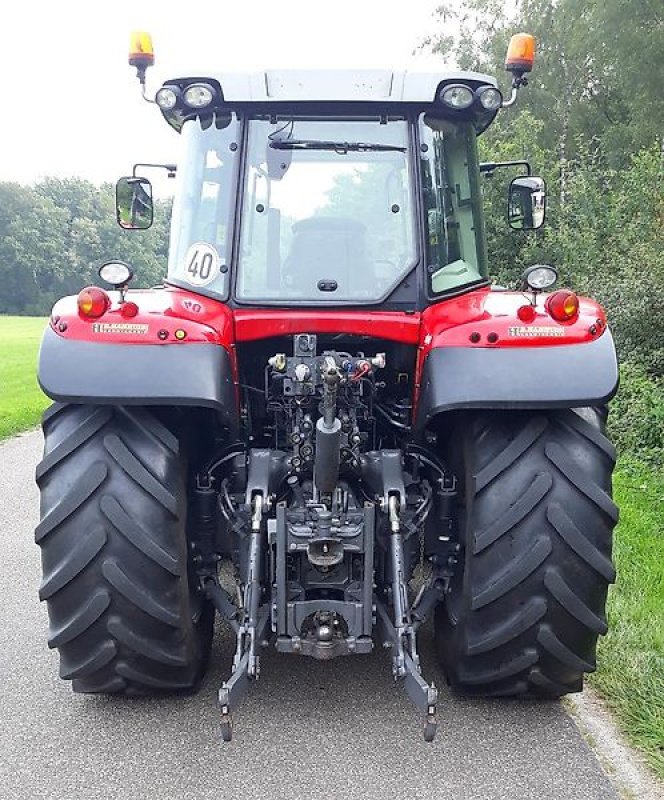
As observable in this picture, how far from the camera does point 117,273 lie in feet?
10.8

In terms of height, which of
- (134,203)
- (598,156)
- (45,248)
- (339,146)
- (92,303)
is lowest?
(92,303)

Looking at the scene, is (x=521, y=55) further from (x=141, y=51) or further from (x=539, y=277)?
(x=141, y=51)

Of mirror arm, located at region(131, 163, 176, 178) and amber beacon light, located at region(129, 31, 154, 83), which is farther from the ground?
amber beacon light, located at region(129, 31, 154, 83)

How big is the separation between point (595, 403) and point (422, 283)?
837mm

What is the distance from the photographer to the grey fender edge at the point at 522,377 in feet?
9.65

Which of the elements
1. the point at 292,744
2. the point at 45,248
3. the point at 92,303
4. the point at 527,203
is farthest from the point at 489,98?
the point at 45,248

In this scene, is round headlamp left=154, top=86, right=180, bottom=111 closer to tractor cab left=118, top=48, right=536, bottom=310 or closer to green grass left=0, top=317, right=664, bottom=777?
tractor cab left=118, top=48, right=536, bottom=310

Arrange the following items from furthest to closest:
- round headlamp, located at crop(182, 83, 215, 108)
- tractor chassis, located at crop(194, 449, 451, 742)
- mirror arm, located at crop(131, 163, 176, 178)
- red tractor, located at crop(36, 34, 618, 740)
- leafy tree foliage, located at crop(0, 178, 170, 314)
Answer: leafy tree foliage, located at crop(0, 178, 170, 314), mirror arm, located at crop(131, 163, 176, 178), round headlamp, located at crop(182, 83, 215, 108), red tractor, located at crop(36, 34, 618, 740), tractor chassis, located at crop(194, 449, 451, 742)

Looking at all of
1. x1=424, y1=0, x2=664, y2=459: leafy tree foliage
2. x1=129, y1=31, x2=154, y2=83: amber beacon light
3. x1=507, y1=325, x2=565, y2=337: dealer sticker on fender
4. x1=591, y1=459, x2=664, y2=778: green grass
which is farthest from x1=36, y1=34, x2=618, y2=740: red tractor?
x1=424, y1=0, x2=664, y2=459: leafy tree foliage

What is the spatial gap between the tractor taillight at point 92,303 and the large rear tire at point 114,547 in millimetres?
366

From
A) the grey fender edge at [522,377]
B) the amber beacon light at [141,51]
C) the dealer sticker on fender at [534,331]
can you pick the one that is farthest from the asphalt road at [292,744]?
the amber beacon light at [141,51]

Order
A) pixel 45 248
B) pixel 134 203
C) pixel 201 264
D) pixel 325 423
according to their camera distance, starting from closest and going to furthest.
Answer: pixel 325 423, pixel 201 264, pixel 134 203, pixel 45 248

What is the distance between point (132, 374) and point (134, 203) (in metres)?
1.59

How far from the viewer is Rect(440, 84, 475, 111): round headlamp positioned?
335cm
